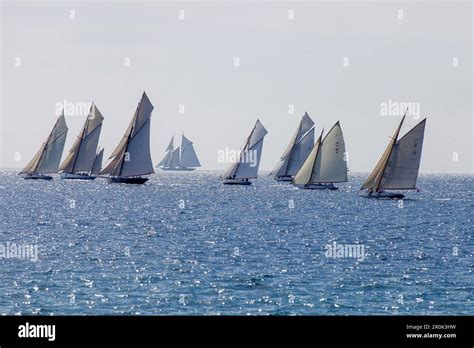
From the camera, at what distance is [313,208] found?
358ft

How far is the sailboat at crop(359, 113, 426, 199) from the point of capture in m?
98.6

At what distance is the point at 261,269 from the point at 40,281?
39.9 ft

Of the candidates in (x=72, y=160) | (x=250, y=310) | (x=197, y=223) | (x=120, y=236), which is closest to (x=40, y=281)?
(x=250, y=310)

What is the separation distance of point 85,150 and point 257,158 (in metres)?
33.3

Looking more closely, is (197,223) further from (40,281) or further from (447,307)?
(447,307)

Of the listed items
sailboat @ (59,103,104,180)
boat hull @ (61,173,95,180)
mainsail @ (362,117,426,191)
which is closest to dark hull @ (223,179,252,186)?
sailboat @ (59,103,104,180)

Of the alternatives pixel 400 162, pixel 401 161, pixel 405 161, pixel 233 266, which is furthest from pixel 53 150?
pixel 233 266

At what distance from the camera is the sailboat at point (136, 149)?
137 metres

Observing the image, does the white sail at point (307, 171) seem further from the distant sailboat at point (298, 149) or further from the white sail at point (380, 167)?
the distant sailboat at point (298, 149)

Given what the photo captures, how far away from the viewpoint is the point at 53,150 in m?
170

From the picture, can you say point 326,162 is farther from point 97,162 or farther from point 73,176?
point 73,176

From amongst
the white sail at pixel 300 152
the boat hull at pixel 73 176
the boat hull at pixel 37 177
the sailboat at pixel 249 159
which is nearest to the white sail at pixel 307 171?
the sailboat at pixel 249 159

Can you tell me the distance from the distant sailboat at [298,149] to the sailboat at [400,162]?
63752 mm

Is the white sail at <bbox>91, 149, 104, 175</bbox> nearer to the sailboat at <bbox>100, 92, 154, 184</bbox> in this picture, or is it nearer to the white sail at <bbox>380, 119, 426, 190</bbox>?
the sailboat at <bbox>100, 92, 154, 184</bbox>
